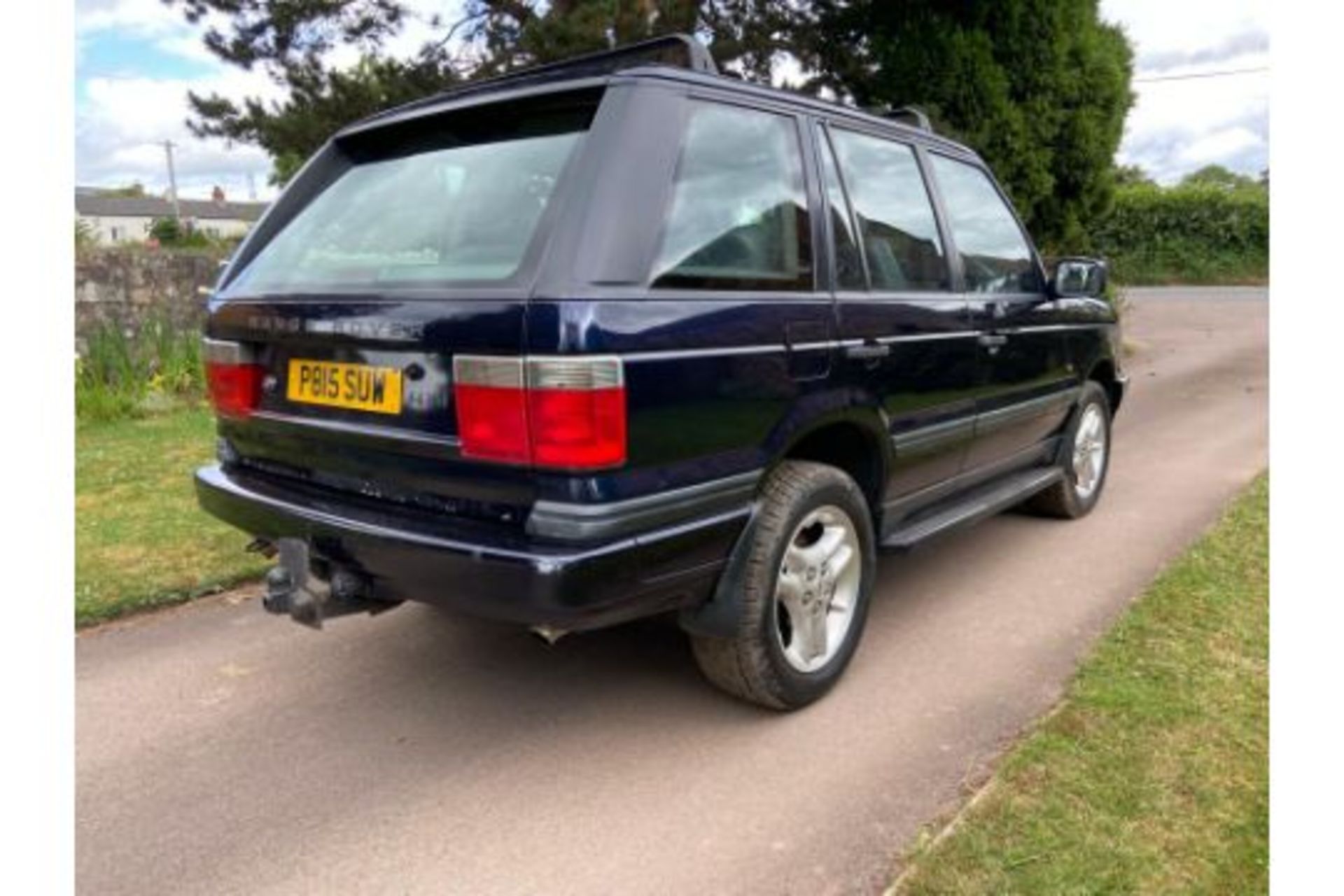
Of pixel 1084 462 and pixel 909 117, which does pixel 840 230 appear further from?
pixel 1084 462

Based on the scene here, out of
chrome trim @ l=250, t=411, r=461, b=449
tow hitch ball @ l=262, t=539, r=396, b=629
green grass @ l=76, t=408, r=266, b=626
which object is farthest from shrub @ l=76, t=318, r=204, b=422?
tow hitch ball @ l=262, t=539, r=396, b=629

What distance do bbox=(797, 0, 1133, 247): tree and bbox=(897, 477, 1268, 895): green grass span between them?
7.26 meters

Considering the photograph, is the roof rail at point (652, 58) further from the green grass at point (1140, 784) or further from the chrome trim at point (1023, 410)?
the green grass at point (1140, 784)

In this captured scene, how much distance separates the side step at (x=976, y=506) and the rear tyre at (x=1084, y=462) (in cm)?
22

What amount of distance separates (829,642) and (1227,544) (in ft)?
8.23

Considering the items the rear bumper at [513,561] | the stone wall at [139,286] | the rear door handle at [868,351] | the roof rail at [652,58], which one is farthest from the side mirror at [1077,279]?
the stone wall at [139,286]

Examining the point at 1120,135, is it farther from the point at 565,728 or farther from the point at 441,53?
the point at 565,728

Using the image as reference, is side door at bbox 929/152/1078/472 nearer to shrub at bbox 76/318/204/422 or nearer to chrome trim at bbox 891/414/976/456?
chrome trim at bbox 891/414/976/456

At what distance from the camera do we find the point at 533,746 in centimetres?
301

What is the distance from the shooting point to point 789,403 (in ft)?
9.48

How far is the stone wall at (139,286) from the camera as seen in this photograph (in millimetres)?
8406

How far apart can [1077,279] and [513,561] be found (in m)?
3.51
